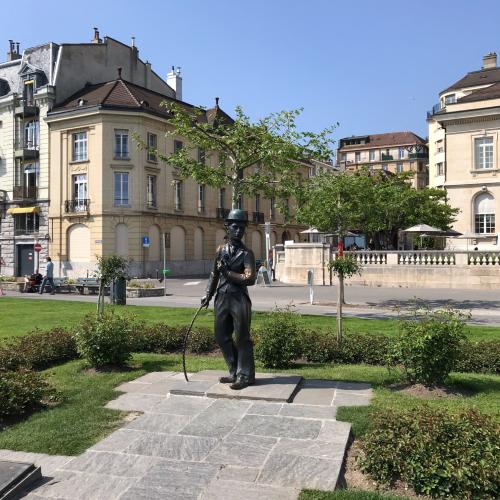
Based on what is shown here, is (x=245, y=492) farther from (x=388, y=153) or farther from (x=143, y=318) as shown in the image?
(x=388, y=153)

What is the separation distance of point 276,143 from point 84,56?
34433 mm

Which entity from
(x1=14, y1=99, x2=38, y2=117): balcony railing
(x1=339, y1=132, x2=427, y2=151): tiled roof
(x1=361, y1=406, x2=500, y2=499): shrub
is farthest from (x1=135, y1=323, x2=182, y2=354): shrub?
(x1=339, y1=132, x2=427, y2=151): tiled roof

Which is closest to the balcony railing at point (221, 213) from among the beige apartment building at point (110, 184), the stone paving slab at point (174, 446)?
the beige apartment building at point (110, 184)

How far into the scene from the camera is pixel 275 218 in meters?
55.8

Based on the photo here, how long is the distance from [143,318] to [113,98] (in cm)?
2841

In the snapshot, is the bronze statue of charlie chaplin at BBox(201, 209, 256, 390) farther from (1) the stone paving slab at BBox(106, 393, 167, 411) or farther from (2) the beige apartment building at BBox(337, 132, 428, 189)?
(2) the beige apartment building at BBox(337, 132, 428, 189)

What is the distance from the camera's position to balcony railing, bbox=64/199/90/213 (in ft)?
129

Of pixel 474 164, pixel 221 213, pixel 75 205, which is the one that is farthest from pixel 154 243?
pixel 474 164

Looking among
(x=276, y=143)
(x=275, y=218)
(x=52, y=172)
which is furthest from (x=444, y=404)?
(x=275, y=218)

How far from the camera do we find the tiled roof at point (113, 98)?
39.0m

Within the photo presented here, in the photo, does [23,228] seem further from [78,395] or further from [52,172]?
[78,395]

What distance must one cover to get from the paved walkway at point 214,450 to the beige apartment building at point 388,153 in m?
92.4

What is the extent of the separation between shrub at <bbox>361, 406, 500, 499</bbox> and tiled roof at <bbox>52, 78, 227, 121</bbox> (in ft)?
120

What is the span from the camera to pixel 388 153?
335ft
